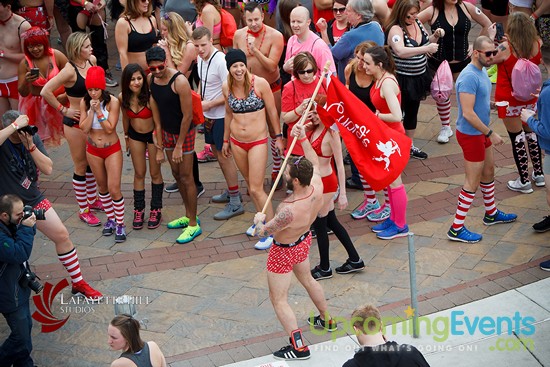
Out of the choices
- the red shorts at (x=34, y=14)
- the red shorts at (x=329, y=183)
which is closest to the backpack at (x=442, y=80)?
the red shorts at (x=329, y=183)

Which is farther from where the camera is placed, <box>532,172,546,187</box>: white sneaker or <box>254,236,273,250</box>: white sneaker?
<box>532,172,546,187</box>: white sneaker

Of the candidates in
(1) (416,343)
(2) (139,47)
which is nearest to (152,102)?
(2) (139,47)

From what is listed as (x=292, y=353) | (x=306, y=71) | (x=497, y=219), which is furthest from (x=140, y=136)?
(x=497, y=219)

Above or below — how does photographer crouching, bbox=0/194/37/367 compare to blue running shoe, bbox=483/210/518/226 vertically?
above

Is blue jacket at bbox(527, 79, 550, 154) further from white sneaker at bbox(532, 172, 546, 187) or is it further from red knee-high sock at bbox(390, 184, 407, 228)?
white sneaker at bbox(532, 172, 546, 187)

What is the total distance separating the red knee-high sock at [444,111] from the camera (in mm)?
11422

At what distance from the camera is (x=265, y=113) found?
947 centimetres

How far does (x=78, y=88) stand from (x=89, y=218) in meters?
1.46

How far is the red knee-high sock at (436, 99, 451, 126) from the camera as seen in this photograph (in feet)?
37.5

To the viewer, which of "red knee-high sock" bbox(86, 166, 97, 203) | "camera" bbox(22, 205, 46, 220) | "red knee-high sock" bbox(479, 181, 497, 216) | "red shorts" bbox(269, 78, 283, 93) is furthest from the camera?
"red shorts" bbox(269, 78, 283, 93)

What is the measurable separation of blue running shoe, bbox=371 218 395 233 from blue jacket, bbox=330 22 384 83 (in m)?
1.88

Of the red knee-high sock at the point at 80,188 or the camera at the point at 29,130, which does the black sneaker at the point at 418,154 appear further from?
the camera at the point at 29,130

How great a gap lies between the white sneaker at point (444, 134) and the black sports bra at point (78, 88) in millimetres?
4395

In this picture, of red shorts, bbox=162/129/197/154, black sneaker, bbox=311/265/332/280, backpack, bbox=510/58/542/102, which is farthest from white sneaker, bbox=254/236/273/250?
backpack, bbox=510/58/542/102
